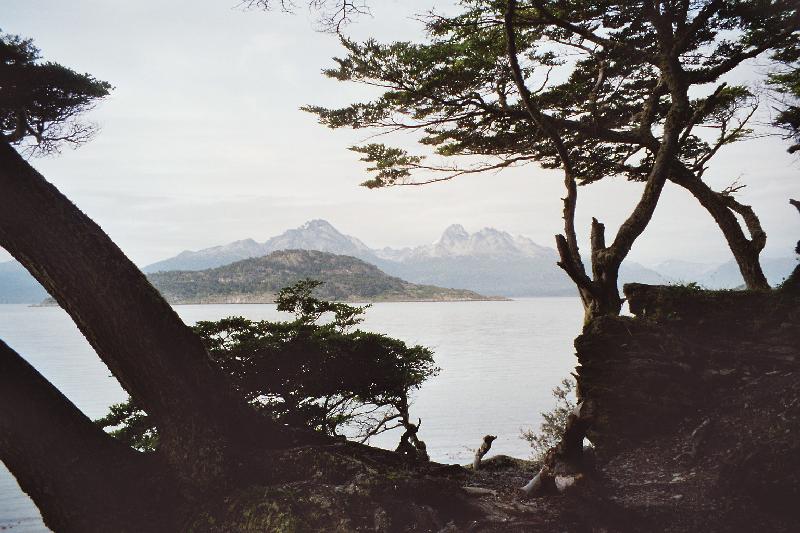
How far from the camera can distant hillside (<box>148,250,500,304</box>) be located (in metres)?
104

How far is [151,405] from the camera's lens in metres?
3.42

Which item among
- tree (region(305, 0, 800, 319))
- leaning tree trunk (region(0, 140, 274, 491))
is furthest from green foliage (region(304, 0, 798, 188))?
leaning tree trunk (region(0, 140, 274, 491))

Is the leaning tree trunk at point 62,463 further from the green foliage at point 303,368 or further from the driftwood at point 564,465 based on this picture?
the green foliage at point 303,368

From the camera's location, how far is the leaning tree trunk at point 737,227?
7176mm

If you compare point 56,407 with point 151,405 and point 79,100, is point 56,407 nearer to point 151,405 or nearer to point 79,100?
point 151,405

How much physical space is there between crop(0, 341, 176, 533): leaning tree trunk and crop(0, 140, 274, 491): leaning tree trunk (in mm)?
306

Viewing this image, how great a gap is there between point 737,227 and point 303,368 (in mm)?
6420

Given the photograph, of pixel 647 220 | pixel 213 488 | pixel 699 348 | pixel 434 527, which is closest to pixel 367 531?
pixel 434 527

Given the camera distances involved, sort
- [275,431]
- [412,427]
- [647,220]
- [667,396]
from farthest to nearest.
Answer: [412,427]
[647,220]
[667,396]
[275,431]

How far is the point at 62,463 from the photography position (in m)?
3.14

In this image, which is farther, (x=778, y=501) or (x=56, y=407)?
(x=778, y=501)

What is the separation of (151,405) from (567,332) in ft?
262

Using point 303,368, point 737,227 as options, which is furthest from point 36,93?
point 737,227

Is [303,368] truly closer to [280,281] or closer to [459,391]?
[459,391]
